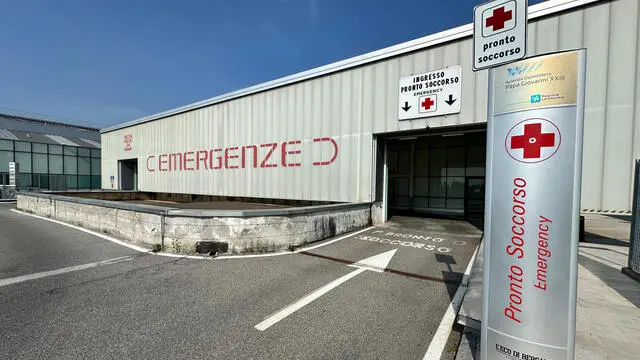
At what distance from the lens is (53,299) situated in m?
4.11

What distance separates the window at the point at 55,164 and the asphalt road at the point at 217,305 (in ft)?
126

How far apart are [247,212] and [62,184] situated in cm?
4073

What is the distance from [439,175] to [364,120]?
9480 millimetres

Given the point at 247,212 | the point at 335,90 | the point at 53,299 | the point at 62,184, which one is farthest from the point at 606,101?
the point at 62,184

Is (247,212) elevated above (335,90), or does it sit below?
below

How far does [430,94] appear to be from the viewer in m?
9.38

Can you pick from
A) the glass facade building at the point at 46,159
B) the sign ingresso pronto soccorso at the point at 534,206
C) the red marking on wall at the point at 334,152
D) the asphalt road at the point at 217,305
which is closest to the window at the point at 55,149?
the glass facade building at the point at 46,159

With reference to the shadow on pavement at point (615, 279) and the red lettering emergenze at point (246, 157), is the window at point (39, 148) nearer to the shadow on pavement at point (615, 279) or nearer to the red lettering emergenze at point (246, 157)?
the red lettering emergenze at point (246, 157)

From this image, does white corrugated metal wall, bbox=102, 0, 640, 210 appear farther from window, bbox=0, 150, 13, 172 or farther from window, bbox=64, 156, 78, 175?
window, bbox=64, 156, 78, 175

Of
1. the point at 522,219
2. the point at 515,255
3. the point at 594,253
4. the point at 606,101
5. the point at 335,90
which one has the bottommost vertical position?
the point at 594,253

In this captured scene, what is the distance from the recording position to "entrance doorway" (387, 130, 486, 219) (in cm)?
1644

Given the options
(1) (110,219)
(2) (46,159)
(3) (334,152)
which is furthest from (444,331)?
(2) (46,159)

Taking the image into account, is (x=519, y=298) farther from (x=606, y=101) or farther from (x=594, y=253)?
(x=606, y=101)

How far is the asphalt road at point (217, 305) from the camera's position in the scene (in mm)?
2938
